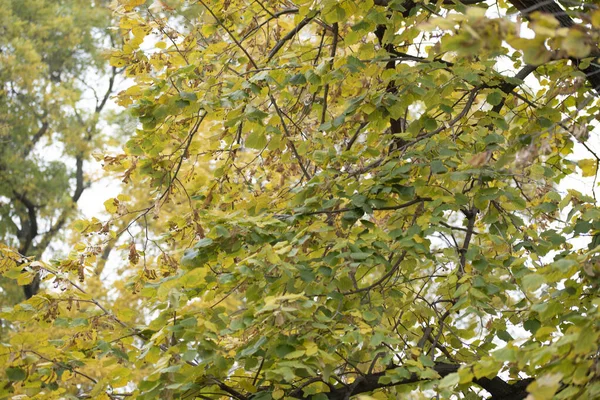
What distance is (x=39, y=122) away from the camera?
14.4 m

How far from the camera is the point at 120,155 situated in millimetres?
4699

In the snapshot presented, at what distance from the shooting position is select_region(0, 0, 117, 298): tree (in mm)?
13641

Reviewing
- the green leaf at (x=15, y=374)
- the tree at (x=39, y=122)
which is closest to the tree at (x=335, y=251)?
the green leaf at (x=15, y=374)

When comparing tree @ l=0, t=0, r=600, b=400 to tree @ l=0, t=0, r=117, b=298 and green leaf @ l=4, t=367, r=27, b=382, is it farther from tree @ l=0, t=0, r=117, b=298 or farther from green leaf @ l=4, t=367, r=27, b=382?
tree @ l=0, t=0, r=117, b=298

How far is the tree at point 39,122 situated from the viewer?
1364cm

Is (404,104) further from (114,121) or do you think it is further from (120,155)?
(114,121)

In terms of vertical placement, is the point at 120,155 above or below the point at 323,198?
above

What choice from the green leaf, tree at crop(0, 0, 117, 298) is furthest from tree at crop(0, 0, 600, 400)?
tree at crop(0, 0, 117, 298)

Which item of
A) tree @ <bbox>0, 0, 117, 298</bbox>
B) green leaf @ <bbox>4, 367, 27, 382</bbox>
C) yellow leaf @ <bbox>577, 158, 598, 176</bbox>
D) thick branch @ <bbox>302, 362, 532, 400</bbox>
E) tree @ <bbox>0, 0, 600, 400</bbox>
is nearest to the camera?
tree @ <bbox>0, 0, 600, 400</bbox>

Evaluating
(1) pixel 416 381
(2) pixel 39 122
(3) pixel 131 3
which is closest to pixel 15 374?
(1) pixel 416 381

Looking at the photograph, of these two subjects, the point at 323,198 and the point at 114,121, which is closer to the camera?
the point at 323,198

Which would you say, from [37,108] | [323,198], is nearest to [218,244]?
[323,198]

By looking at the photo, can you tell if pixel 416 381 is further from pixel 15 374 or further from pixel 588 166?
pixel 15 374

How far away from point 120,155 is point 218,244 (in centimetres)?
127
